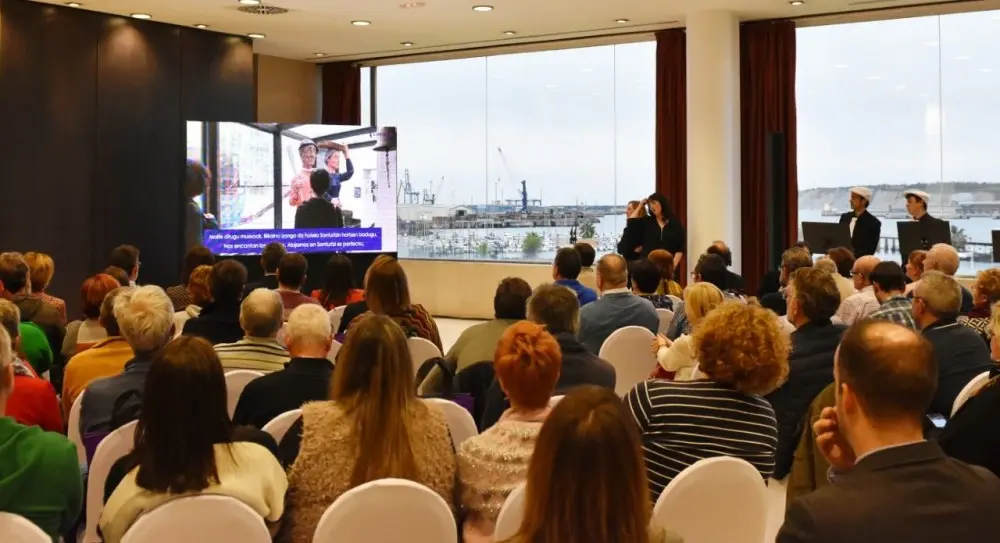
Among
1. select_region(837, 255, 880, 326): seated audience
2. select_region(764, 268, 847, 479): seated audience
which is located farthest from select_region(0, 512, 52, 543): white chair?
select_region(837, 255, 880, 326): seated audience

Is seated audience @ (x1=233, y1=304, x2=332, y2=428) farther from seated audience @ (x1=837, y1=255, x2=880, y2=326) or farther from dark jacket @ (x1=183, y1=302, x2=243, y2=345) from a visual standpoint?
seated audience @ (x1=837, y1=255, x2=880, y2=326)

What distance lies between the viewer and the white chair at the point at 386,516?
2.28 metres

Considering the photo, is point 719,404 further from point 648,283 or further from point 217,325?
point 648,283

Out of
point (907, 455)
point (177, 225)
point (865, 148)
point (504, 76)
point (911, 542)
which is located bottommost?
point (911, 542)

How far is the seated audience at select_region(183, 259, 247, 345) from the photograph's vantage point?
186 inches

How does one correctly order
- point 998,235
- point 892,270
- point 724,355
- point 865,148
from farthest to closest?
point 865,148 → point 998,235 → point 892,270 → point 724,355

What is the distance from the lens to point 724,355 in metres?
2.84

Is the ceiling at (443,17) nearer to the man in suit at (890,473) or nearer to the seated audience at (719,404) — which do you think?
the seated audience at (719,404)

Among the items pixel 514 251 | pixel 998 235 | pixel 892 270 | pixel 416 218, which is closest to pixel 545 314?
pixel 892 270

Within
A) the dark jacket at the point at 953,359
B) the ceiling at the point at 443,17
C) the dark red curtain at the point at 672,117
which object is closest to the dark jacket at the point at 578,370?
the dark jacket at the point at 953,359

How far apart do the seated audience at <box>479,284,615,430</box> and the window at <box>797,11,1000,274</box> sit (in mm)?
6561

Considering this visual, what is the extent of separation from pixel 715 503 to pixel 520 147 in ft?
32.9

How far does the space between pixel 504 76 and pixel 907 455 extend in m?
11.1

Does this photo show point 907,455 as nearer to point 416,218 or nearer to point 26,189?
point 26,189
